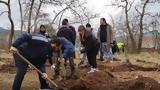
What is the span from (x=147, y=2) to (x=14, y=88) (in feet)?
125

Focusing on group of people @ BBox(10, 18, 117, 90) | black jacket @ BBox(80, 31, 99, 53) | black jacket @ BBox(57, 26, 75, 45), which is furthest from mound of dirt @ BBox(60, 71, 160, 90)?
black jacket @ BBox(57, 26, 75, 45)

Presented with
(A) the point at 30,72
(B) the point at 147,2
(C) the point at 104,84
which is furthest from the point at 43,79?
(B) the point at 147,2

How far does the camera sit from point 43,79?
11766mm

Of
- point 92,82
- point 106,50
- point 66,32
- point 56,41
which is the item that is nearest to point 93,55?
point 66,32

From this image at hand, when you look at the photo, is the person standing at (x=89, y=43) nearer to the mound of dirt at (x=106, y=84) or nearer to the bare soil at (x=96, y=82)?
the bare soil at (x=96, y=82)

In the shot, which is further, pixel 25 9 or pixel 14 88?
pixel 25 9

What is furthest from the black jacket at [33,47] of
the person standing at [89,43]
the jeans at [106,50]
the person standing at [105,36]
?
the jeans at [106,50]

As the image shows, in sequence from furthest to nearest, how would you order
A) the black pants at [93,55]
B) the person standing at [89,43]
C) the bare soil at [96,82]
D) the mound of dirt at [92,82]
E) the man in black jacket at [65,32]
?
the man in black jacket at [65,32] < the black pants at [93,55] < the person standing at [89,43] < the mound of dirt at [92,82] < the bare soil at [96,82]

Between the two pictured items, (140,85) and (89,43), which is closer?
(140,85)

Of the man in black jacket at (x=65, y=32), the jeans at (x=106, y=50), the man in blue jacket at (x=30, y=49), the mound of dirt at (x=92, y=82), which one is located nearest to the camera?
the man in blue jacket at (x=30, y=49)

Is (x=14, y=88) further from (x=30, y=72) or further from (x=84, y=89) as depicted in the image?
(x=30, y=72)

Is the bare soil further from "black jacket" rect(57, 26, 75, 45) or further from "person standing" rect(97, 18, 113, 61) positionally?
"person standing" rect(97, 18, 113, 61)

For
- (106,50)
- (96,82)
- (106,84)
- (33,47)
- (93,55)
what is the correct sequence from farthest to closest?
1. (106,50)
2. (93,55)
3. (96,82)
4. (106,84)
5. (33,47)

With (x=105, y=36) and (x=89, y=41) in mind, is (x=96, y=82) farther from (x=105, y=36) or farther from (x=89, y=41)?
(x=105, y=36)
